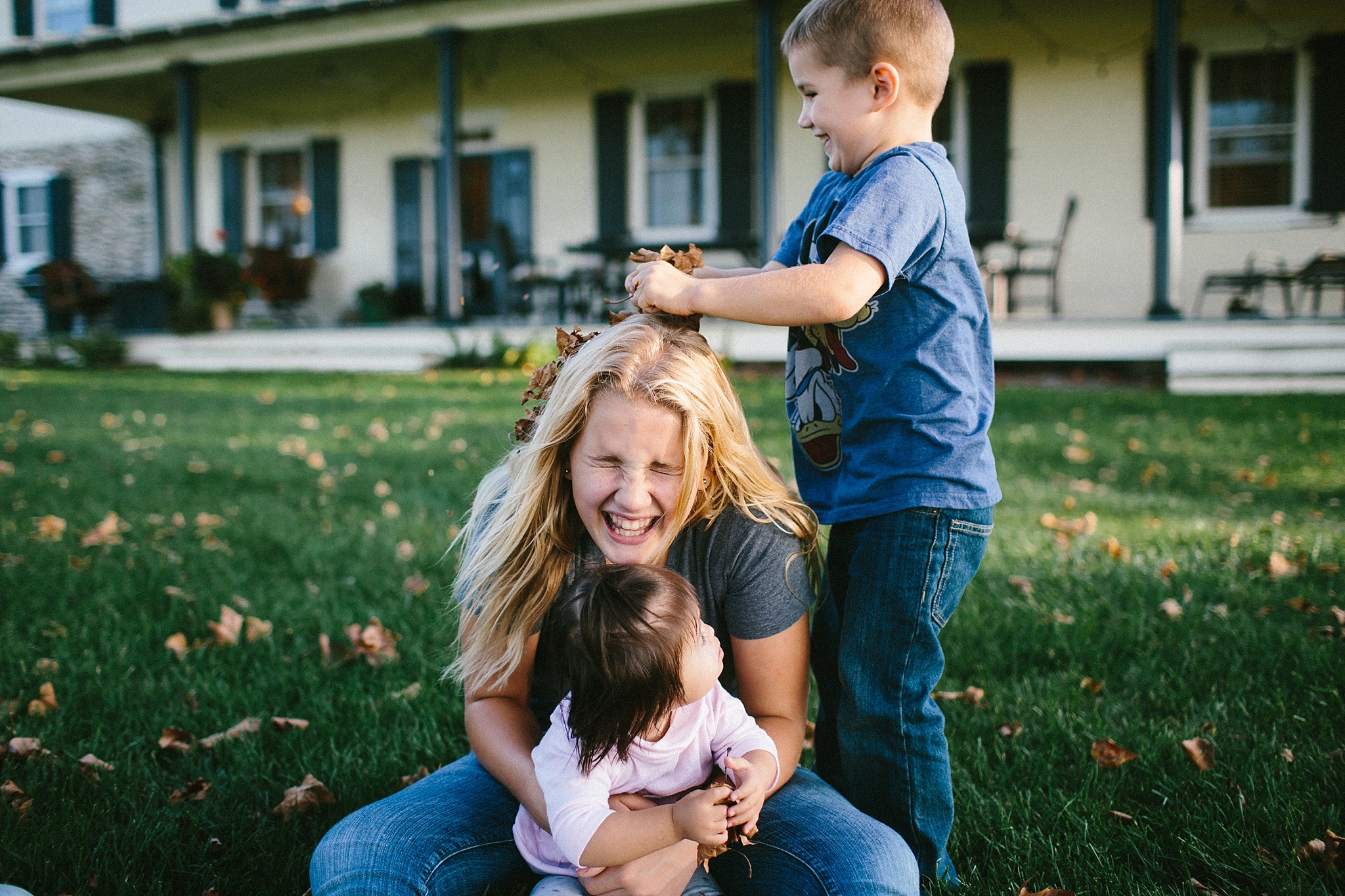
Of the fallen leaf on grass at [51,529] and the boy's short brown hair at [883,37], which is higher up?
the boy's short brown hair at [883,37]

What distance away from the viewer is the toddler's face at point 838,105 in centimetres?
170

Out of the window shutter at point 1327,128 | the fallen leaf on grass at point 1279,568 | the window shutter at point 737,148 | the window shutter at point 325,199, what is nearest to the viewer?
the fallen leaf on grass at point 1279,568

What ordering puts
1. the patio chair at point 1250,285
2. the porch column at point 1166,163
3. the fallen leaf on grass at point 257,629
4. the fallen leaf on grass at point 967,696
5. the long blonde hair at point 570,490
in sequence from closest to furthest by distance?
the long blonde hair at point 570,490 → the fallen leaf on grass at point 967,696 → the fallen leaf on grass at point 257,629 → the porch column at point 1166,163 → the patio chair at point 1250,285

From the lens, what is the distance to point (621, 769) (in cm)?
151

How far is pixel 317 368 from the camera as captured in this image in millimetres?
12367

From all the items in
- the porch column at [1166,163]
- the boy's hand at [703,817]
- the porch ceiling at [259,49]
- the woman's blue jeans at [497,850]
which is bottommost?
the woman's blue jeans at [497,850]

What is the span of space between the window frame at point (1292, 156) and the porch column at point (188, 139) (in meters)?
12.2

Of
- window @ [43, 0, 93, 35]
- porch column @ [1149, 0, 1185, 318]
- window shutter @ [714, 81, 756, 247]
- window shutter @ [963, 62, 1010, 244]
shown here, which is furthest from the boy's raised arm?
window @ [43, 0, 93, 35]

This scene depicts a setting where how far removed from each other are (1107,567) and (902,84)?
2453mm

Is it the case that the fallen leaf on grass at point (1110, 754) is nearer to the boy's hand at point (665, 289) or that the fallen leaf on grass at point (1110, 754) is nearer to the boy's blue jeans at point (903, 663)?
the boy's blue jeans at point (903, 663)

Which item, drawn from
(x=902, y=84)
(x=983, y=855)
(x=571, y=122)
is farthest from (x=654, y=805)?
(x=571, y=122)

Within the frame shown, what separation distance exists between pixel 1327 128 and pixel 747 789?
1170 cm

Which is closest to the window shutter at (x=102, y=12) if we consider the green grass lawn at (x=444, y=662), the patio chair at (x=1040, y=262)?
the green grass lawn at (x=444, y=662)

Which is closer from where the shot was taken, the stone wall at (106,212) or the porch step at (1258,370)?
the porch step at (1258,370)
